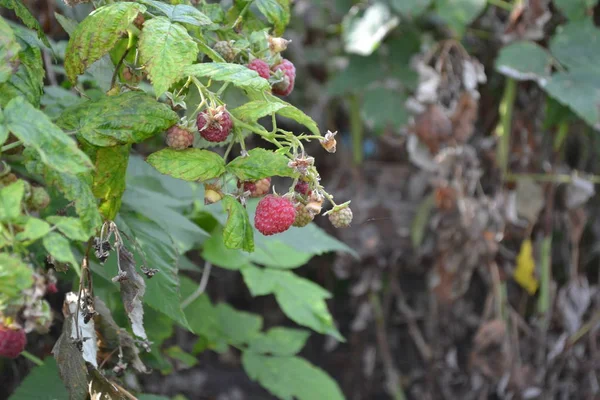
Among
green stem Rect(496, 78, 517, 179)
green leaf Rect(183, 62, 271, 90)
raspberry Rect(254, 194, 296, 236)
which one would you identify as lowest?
green stem Rect(496, 78, 517, 179)

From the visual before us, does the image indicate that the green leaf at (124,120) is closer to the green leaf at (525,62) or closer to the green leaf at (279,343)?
the green leaf at (279,343)

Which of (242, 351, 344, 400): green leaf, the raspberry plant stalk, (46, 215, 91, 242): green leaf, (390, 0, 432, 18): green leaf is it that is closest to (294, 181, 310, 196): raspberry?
the raspberry plant stalk

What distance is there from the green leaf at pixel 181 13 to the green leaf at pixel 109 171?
13 cm

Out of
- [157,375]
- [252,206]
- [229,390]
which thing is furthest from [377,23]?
[229,390]

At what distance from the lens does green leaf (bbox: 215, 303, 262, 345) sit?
1.47 metres

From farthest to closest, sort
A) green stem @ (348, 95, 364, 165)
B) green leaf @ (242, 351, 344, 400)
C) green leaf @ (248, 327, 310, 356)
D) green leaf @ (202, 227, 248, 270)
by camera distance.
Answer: green stem @ (348, 95, 364, 165) → green leaf @ (248, 327, 310, 356) → green leaf @ (242, 351, 344, 400) → green leaf @ (202, 227, 248, 270)

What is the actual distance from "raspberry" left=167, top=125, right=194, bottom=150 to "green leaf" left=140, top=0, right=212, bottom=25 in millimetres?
93

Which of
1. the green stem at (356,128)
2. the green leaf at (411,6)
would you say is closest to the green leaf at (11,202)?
the green leaf at (411,6)

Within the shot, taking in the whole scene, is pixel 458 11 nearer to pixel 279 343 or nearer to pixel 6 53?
pixel 279 343

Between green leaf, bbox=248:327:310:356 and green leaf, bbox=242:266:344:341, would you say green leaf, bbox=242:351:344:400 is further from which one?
green leaf, bbox=242:266:344:341

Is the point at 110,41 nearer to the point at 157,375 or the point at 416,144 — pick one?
the point at 157,375

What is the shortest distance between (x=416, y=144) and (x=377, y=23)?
346 mm

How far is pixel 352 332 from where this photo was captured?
265cm

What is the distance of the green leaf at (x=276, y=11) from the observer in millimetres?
766
